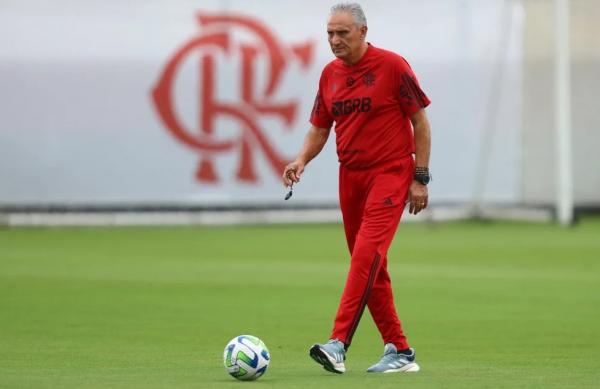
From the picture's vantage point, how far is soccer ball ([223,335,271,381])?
26.8ft

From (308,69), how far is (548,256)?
7.70 meters

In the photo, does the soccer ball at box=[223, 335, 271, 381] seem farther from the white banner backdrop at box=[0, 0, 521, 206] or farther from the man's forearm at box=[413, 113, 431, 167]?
the white banner backdrop at box=[0, 0, 521, 206]

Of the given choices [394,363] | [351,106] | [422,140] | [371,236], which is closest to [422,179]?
[422,140]

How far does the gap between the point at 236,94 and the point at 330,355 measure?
1690cm

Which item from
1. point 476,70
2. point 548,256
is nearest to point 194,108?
point 476,70

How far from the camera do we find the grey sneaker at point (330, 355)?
8289 mm

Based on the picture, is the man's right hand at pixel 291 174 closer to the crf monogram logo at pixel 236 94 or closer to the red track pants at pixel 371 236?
the red track pants at pixel 371 236

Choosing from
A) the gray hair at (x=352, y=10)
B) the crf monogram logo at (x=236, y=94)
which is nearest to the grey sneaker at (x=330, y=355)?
the gray hair at (x=352, y=10)

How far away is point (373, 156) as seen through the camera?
8773 mm

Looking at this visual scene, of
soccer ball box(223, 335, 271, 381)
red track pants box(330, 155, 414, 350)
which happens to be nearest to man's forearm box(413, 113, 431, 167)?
red track pants box(330, 155, 414, 350)

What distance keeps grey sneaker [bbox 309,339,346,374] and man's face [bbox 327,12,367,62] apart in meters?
1.70

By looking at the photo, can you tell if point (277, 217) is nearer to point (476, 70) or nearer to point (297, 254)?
point (476, 70)

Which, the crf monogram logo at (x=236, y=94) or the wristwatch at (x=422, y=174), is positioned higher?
the wristwatch at (x=422, y=174)

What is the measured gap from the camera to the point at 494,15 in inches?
1039
